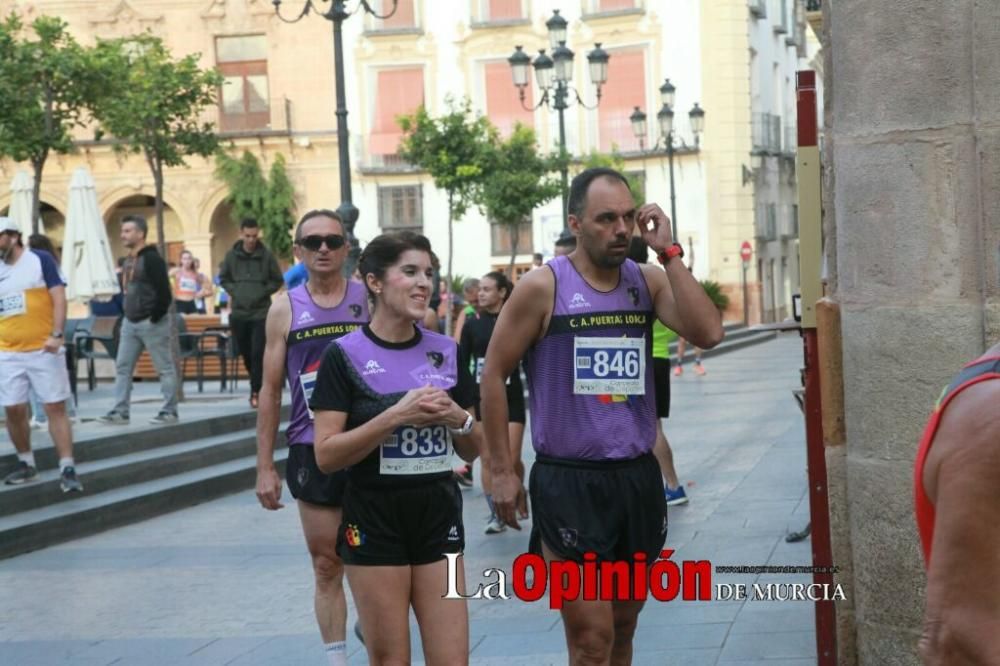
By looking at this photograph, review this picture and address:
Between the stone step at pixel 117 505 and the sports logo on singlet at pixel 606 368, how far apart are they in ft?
21.4

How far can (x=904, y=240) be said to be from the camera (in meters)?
5.70

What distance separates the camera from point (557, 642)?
7.45 metres

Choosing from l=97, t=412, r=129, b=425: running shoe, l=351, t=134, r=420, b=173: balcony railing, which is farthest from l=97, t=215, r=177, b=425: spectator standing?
l=351, t=134, r=420, b=173: balcony railing

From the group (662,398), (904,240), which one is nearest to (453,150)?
(662,398)

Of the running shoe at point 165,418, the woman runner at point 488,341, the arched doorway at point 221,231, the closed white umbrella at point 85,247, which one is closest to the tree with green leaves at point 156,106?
the closed white umbrella at point 85,247

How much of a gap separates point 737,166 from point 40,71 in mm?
31260

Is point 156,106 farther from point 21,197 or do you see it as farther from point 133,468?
point 133,468

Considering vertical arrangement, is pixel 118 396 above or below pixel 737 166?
below

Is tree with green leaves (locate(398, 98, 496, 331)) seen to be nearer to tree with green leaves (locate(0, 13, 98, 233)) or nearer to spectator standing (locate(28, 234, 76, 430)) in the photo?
tree with green leaves (locate(0, 13, 98, 233))

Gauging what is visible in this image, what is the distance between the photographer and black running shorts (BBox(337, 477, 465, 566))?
17.2ft

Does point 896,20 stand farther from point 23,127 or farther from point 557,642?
point 23,127

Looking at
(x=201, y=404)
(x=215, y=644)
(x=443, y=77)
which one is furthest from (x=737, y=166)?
(x=215, y=644)

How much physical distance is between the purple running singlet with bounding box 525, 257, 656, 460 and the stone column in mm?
820

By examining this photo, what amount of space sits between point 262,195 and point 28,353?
34524 millimetres
